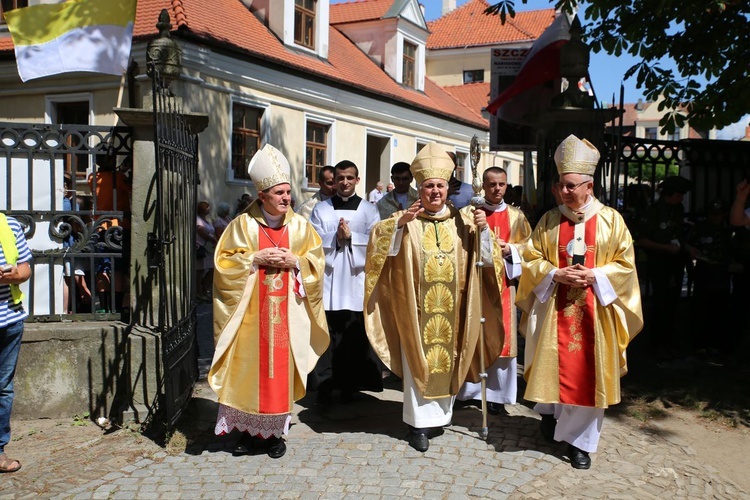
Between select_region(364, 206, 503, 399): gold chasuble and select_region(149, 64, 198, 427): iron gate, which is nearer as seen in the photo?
select_region(149, 64, 198, 427): iron gate

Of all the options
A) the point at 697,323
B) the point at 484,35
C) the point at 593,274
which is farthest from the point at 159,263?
the point at 484,35

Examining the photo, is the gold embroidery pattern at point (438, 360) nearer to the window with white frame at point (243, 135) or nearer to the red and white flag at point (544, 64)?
the red and white flag at point (544, 64)

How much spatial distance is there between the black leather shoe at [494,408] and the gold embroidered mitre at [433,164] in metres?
1.98

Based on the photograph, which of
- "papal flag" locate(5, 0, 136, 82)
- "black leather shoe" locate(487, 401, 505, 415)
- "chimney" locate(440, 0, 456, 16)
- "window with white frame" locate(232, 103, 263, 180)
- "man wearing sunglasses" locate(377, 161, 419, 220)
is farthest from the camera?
"chimney" locate(440, 0, 456, 16)

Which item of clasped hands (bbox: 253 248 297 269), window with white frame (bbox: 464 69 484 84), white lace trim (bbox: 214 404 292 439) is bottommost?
white lace trim (bbox: 214 404 292 439)

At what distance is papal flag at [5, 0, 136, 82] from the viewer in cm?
643

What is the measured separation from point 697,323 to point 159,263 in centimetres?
556

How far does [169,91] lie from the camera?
5.36 m

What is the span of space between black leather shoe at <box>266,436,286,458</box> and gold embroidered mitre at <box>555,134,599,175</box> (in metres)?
2.65

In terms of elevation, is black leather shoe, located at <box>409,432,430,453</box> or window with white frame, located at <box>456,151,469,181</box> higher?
window with white frame, located at <box>456,151,469,181</box>

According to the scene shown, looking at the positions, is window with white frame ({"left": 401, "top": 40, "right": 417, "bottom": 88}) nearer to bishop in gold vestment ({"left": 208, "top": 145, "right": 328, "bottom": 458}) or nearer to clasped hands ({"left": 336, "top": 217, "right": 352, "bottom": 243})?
clasped hands ({"left": 336, "top": 217, "right": 352, "bottom": 243})

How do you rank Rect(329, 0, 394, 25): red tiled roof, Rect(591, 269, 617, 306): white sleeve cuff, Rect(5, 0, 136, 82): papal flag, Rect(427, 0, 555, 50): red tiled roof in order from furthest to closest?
Rect(427, 0, 555, 50): red tiled roof → Rect(329, 0, 394, 25): red tiled roof → Rect(5, 0, 136, 82): papal flag → Rect(591, 269, 617, 306): white sleeve cuff

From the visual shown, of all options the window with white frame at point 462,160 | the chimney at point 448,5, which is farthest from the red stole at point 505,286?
the chimney at point 448,5

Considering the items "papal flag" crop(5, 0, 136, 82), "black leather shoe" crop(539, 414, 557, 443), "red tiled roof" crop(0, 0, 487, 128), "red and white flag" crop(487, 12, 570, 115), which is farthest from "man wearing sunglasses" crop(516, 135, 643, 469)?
"red tiled roof" crop(0, 0, 487, 128)
